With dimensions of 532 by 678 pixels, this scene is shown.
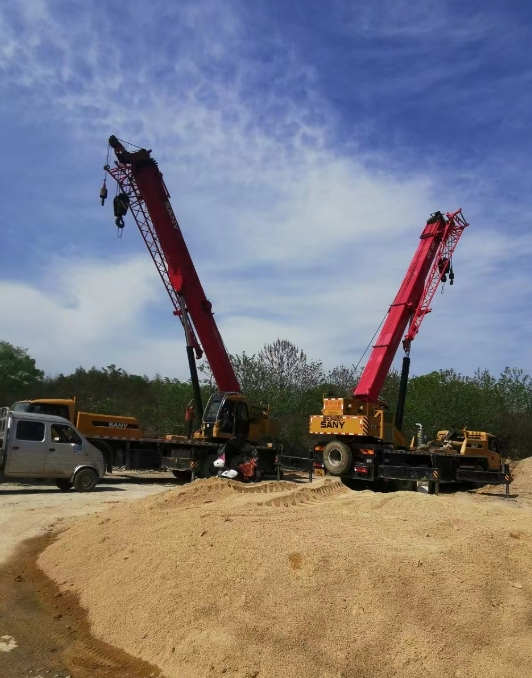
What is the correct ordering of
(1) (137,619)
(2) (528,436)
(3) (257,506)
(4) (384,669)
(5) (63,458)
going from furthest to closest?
(2) (528,436) → (5) (63,458) → (3) (257,506) → (1) (137,619) → (4) (384,669)

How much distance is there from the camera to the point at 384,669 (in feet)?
15.3

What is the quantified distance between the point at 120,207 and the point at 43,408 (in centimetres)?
703

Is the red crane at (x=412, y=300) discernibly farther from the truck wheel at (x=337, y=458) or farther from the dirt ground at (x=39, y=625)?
the dirt ground at (x=39, y=625)

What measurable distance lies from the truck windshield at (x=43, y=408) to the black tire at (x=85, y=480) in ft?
12.8

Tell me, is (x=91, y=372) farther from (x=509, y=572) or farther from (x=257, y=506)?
(x=509, y=572)

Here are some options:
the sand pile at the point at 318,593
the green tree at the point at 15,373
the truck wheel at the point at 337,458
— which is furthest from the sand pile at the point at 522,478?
the green tree at the point at 15,373

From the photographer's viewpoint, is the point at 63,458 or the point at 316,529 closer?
the point at 316,529

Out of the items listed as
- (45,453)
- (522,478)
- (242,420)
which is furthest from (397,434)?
(45,453)

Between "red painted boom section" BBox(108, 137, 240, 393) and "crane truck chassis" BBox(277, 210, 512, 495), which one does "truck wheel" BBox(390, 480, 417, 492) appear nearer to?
"crane truck chassis" BBox(277, 210, 512, 495)

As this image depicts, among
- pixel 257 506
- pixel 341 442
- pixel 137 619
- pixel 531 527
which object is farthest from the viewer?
pixel 341 442

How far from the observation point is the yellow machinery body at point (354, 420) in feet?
63.8

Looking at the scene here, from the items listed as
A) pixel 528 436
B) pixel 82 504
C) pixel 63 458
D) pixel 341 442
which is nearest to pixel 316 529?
pixel 82 504

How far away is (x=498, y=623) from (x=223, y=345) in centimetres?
1760

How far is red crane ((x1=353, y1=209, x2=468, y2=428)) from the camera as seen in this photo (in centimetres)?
2116
